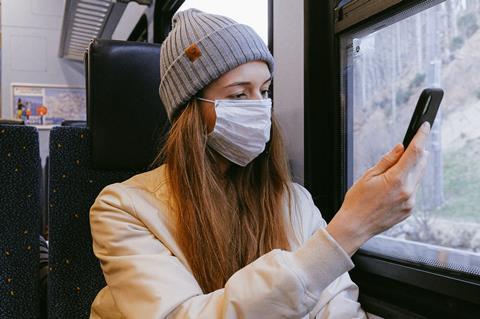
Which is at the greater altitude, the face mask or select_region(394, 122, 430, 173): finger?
the face mask

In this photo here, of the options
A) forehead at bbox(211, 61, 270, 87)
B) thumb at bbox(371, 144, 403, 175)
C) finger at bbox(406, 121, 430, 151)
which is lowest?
thumb at bbox(371, 144, 403, 175)

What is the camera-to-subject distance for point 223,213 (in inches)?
41.1

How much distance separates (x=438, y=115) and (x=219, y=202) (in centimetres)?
56

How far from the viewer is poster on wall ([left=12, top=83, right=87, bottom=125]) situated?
5.06 m

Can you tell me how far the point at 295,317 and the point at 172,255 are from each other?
330 mm

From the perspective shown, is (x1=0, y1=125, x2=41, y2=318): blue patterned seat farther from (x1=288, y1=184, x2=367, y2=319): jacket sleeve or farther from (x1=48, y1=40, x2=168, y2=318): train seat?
(x1=288, y1=184, x2=367, y2=319): jacket sleeve

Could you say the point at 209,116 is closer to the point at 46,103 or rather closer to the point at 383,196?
the point at 383,196

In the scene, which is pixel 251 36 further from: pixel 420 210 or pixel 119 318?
pixel 119 318

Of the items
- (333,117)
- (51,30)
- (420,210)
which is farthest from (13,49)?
(420,210)

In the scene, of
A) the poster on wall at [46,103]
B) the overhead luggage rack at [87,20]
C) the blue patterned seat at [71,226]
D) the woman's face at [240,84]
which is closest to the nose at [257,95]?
the woman's face at [240,84]

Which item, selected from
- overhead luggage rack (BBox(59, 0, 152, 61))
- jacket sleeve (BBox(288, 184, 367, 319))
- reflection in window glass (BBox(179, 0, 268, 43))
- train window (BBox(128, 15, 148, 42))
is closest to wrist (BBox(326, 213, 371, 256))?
jacket sleeve (BBox(288, 184, 367, 319))

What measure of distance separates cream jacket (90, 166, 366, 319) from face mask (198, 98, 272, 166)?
17 centimetres

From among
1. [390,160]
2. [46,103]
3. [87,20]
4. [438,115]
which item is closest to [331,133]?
[438,115]

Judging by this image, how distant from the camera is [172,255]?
3.07 feet
